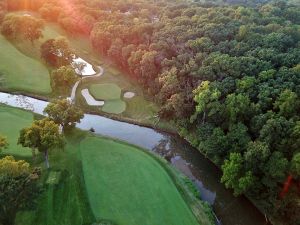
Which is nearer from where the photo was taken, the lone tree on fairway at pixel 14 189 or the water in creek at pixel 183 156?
the lone tree on fairway at pixel 14 189

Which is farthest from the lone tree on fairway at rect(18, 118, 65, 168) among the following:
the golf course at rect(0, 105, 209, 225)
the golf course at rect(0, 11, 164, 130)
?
the golf course at rect(0, 11, 164, 130)

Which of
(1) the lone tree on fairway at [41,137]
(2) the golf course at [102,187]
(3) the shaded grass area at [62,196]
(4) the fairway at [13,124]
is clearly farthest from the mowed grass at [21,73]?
(1) the lone tree on fairway at [41,137]

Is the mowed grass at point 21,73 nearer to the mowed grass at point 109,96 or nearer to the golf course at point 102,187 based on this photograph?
the mowed grass at point 109,96

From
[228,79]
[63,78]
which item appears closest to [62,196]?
[63,78]

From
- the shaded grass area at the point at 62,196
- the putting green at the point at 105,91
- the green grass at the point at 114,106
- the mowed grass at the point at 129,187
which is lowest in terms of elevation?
the shaded grass area at the point at 62,196

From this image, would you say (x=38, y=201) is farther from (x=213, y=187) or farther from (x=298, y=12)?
(x=298, y=12)
